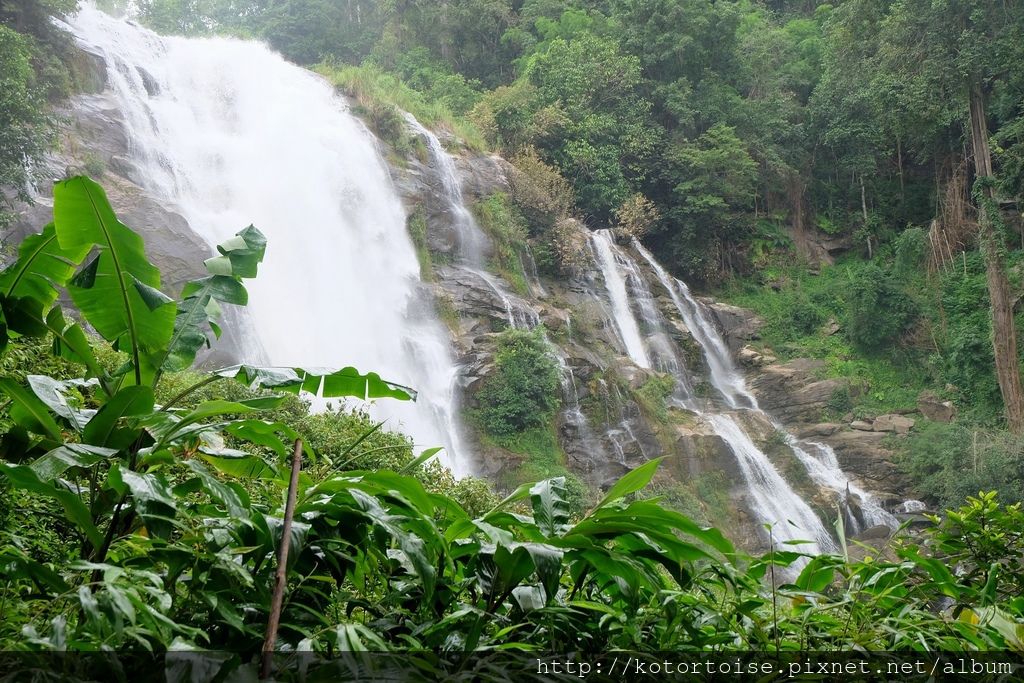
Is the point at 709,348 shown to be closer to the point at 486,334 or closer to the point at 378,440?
the point at 486,334

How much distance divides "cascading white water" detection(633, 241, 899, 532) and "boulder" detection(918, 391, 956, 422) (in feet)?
8.56

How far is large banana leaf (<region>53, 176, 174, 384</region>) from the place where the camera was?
190 cm

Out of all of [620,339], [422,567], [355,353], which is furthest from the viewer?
[620,339]

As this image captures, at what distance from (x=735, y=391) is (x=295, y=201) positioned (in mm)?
9067

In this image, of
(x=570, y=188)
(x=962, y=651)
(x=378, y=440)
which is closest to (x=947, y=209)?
(x=570, y=188)

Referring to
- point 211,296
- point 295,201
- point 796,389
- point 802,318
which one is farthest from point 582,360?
point 211,296

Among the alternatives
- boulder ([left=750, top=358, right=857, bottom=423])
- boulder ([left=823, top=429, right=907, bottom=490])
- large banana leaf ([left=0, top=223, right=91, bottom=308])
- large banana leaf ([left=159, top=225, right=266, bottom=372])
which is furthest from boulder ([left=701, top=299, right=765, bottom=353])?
large banana leaf ([left=0, top=223, right=91, bottom=308])

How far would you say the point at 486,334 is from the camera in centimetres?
1275

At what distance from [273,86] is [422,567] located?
1669 cm

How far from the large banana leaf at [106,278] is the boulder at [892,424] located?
1455 centimetres

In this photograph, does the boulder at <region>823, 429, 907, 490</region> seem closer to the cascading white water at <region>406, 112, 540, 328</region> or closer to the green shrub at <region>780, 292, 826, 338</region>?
the green shrub at <region>780, 292, 826, 338</region>

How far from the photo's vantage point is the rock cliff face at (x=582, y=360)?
10914mm

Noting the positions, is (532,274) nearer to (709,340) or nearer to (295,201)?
(709,340)

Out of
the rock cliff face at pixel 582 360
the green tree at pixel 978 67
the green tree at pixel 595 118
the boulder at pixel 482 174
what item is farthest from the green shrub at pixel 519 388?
the green tree at pixel 978 67
